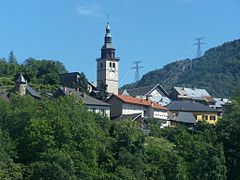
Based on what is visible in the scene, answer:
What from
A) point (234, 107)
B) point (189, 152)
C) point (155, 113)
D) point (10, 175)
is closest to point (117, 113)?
point (155, 113)

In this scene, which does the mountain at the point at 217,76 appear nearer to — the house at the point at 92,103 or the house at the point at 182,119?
the house at the point at 182,119

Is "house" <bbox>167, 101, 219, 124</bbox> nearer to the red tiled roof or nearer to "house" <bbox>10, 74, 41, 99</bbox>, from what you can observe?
the red tiled roof

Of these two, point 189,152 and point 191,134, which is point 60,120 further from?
point 191,134

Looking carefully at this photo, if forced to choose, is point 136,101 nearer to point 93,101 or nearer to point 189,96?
point 93,101

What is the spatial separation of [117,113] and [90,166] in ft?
106

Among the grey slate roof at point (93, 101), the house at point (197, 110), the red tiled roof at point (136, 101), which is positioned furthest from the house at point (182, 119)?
the grey slate roof at point (93, 101)

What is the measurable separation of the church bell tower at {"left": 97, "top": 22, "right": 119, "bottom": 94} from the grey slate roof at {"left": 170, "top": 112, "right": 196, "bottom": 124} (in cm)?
2076

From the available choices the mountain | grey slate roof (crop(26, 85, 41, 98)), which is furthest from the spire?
the mountain

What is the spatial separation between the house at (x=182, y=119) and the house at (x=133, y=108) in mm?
1033

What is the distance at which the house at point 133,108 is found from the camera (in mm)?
87875

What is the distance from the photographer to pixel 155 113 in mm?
90938

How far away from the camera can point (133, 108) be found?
8906 centimetres

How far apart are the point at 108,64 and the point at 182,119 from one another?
83.7ft

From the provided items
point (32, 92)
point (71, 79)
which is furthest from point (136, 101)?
point (32, 92)
